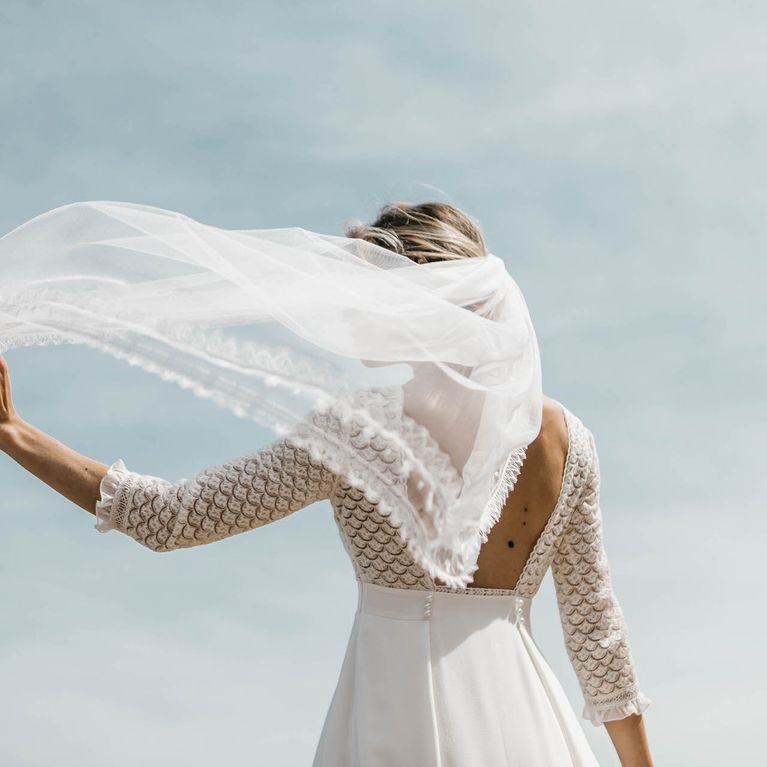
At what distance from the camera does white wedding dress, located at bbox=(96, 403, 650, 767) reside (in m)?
3.09

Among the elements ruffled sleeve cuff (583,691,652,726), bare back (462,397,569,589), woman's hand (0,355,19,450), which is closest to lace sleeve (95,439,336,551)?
woman's hand (0,355,19,450)

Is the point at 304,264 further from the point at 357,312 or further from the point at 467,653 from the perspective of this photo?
the point at 467,653

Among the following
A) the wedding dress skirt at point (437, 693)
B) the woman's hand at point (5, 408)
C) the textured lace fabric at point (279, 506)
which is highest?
the woman's hand at point (5, 408)

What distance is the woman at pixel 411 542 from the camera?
3.08 metres

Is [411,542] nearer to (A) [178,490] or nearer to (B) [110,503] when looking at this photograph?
(A) [178,490]

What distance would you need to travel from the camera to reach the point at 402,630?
320 centimetres

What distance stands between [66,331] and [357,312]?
29.4 inches

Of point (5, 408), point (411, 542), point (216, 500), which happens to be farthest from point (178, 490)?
point (411, 542)

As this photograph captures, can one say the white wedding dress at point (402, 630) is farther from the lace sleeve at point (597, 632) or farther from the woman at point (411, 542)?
the lace sleeve at point (597, 632)

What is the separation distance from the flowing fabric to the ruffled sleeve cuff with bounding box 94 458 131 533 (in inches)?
13.0

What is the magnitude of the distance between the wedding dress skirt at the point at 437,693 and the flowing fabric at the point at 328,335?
6.0 inches

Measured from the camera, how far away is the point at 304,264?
3.14 meters

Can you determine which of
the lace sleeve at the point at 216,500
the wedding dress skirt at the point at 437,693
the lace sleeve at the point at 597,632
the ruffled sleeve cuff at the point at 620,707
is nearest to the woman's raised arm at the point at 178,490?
the lace sleeve at the point at 216,500

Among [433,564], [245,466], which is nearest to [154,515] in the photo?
[245,466]
